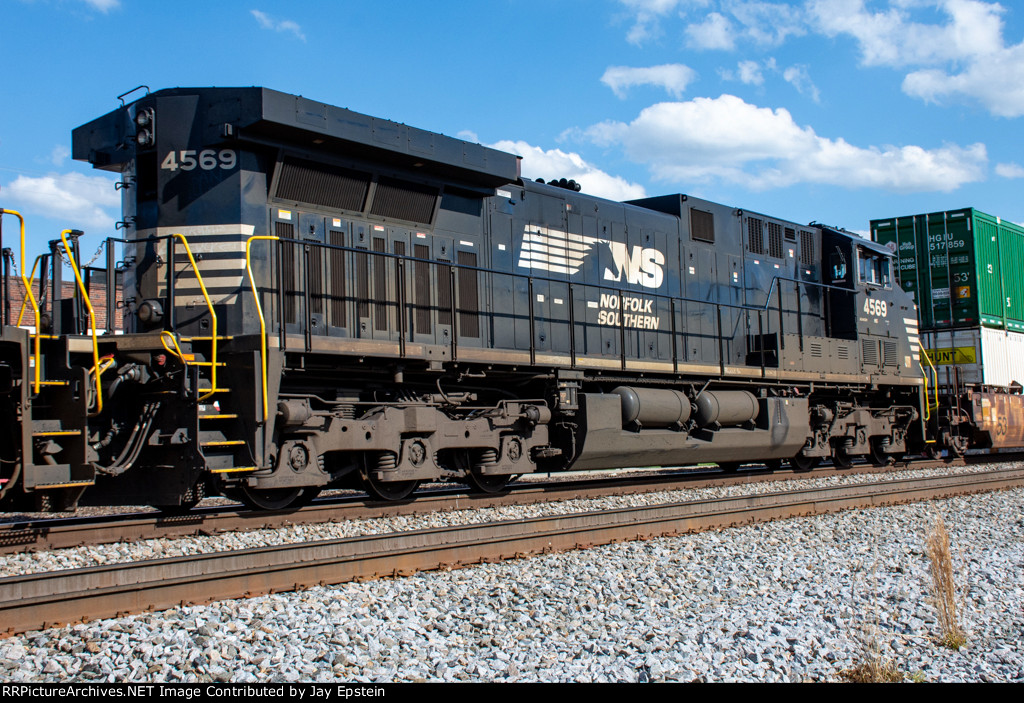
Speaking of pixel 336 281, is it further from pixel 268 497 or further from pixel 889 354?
pixel 889 354

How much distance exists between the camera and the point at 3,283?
606 cm

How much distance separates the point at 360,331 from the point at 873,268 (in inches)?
391

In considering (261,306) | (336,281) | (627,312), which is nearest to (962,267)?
(627,312)

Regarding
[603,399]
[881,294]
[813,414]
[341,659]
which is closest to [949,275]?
[881,294]

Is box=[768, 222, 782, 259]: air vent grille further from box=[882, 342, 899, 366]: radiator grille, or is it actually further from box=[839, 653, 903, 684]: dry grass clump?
box=[839, 653, 903, 684]: dry grass clump

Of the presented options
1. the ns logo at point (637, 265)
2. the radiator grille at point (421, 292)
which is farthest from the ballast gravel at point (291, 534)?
the ns logo at point (637, 265)

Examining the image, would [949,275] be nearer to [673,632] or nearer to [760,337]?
[760,337]

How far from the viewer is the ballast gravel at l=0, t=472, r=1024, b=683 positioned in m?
3.83

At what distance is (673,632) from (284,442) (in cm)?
430

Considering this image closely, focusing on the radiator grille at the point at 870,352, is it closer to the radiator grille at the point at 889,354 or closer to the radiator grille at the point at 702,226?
the radiator grille at the point at 889,354

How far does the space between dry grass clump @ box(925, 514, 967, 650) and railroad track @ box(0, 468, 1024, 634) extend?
2640 millimetres

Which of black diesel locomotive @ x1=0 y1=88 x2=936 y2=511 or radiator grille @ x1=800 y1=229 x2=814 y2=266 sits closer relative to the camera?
black diesel locomotive @ x1=0 y1=88 x2=936 y2=511

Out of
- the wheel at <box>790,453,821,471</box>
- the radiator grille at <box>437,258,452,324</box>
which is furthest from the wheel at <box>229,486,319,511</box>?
Answer: the wheel at <box>790,453,821,471</box>

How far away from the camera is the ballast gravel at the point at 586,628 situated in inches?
151
